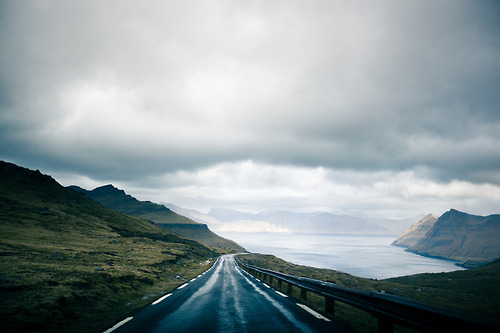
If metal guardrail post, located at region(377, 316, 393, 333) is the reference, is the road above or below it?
below

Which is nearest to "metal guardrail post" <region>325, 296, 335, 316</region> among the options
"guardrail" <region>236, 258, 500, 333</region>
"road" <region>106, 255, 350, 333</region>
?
"guardrail" <region>236, 258, 500, 333</region>

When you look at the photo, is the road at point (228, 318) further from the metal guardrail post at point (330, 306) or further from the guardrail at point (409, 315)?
the guardrail at point (409, 315)

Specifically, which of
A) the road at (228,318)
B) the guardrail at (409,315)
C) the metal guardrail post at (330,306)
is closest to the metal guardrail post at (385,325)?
the guardrail at (409,315)

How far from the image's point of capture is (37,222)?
2160 inches

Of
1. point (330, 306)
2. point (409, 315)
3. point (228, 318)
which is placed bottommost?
point (228, 318)

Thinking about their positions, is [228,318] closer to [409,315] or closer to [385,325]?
[385,325]

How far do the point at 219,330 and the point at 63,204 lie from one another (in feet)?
362

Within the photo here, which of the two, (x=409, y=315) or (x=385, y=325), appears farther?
(x=385, y=325)

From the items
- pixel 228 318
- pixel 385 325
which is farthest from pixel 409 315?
pixel 228 318

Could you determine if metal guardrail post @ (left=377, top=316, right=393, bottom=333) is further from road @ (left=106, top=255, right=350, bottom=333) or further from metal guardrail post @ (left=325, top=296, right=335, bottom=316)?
metal guardrail post @ (left=325, top=296, right=335, bottom=316)

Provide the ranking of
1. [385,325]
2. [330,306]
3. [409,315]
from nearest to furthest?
[409,315], [385,325], [330,306]

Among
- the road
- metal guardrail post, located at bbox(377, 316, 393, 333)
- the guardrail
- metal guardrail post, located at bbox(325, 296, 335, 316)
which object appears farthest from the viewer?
metal guardrail post, located at bbox(325, 296, 335, 316)

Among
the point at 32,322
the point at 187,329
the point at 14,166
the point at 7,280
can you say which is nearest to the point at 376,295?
the point at 187,329

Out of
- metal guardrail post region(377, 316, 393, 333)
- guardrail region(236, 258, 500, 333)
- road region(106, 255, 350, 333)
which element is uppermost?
guardrail region(236, 258, 500, 333)
